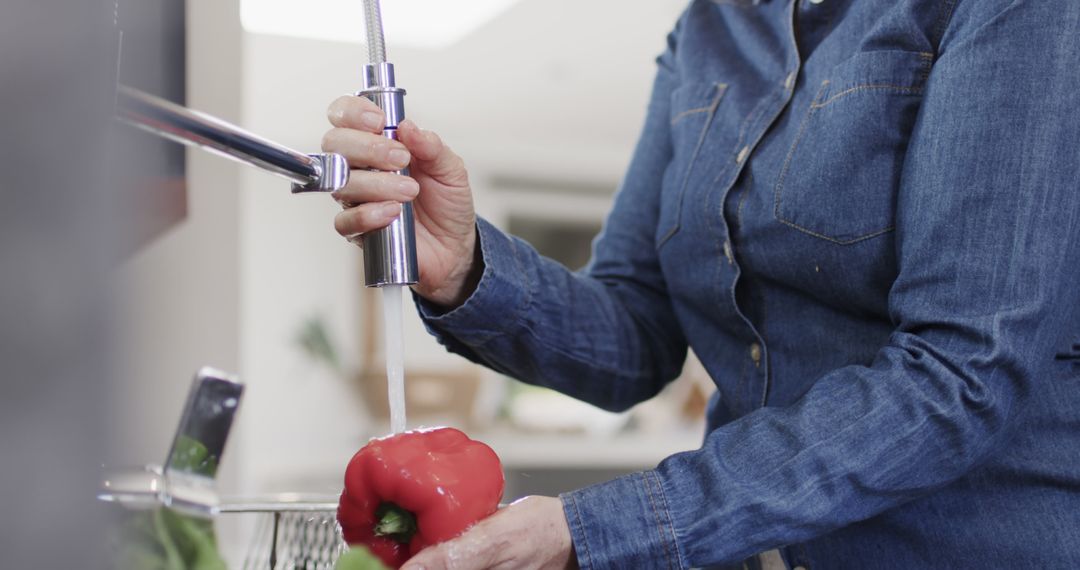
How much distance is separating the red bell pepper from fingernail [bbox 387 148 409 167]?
177 mm

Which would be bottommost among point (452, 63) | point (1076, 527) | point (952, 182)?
point (1076, 527)

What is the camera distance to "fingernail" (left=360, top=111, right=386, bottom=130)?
26.1 inches

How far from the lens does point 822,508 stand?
0.62m

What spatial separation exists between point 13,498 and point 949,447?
55 cm

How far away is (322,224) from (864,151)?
21.3 ft

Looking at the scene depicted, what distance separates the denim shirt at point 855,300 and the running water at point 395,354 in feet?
0.42

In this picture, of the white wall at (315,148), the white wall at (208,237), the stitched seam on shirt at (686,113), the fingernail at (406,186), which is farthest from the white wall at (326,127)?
the fingernail at (406,186)

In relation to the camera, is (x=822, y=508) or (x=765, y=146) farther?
(x=765, y=146)

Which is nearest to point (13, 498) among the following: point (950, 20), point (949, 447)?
point (949, 447)

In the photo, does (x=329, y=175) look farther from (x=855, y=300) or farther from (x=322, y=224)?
(x=322, y=224)

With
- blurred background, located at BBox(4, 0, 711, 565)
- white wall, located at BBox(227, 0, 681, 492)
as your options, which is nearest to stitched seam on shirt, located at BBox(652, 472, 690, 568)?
blurred background, located at BBox(4, 0, 711, 565)

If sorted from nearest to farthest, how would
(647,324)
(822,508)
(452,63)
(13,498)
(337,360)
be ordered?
(13,498)
(822,508)
(647,324)
(452,63)
(337,360)

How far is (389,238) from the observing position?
66 centimetres

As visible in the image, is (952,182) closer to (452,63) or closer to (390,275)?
(390,275)
